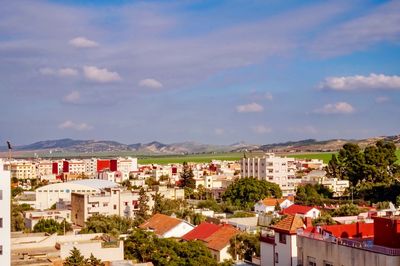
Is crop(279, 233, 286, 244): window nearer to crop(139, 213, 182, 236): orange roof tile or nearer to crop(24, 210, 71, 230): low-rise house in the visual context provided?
crop(139, 213, 182, 236): orange roof tile

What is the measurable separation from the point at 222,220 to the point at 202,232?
12277mm

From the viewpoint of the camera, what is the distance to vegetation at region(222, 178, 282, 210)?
8262 cm

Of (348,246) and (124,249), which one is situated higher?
(348,246)

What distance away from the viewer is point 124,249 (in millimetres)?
35219

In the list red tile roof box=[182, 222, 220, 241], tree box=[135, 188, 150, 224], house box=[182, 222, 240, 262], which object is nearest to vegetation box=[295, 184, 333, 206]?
tree box=[135, 188, 150, 224]

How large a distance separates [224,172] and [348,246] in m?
131

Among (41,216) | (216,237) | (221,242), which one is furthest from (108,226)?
(221,242)

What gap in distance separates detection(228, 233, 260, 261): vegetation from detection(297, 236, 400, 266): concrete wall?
16650mm

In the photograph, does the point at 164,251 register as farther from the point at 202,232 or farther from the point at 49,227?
the point at 49,227

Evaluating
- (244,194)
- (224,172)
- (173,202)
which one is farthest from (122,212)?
(224,172)

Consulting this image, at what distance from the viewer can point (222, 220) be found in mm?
58469

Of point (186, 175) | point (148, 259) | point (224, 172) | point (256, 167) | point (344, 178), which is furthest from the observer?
point (224, 172)

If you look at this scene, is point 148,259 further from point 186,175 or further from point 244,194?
point 186,175

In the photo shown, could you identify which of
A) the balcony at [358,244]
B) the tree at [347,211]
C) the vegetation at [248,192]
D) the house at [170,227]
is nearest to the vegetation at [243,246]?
the house at [170,227]
